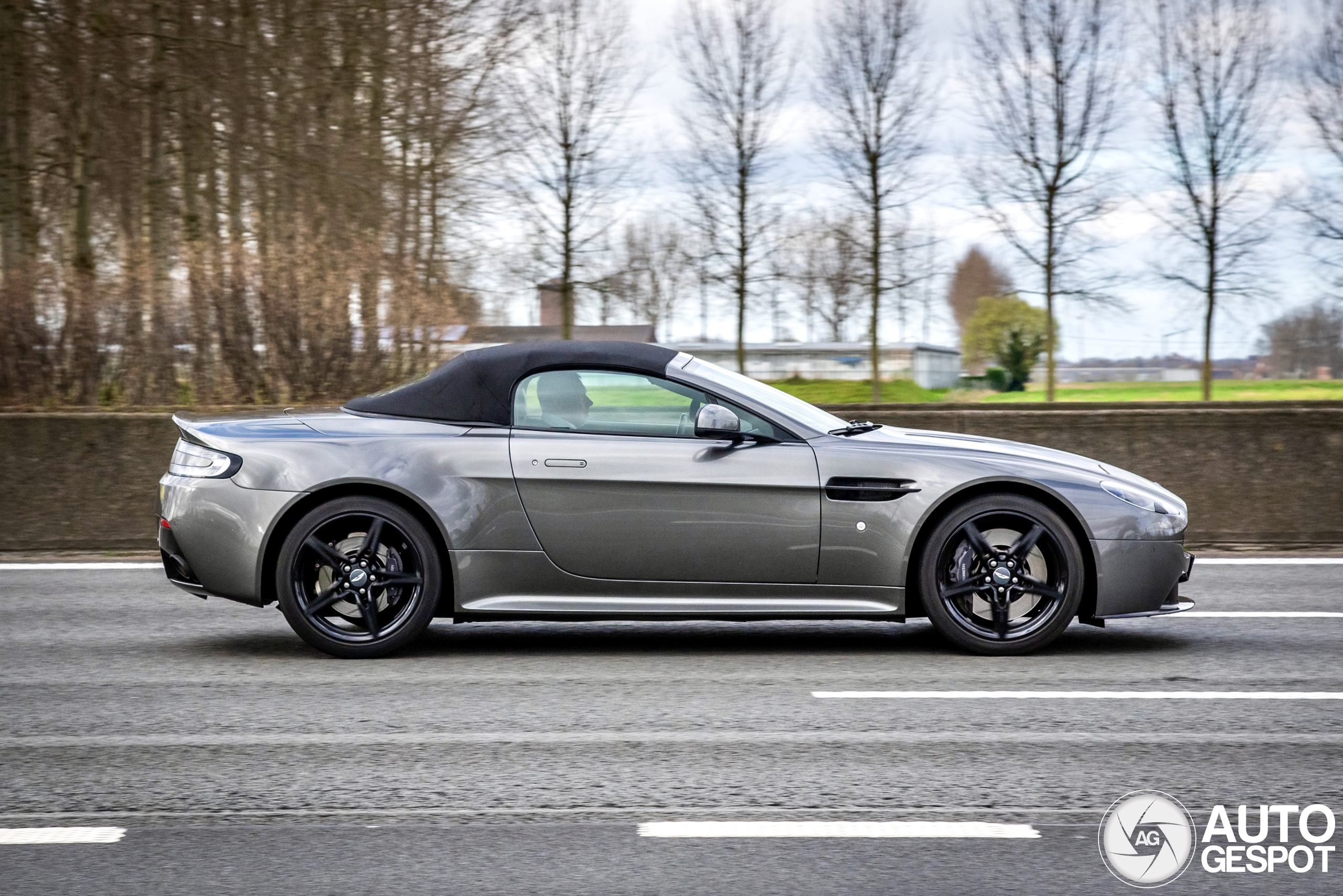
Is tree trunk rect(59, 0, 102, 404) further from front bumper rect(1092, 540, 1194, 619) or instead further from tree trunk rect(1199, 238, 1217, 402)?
tree trunk rect(1199, 238, 1217, 402)

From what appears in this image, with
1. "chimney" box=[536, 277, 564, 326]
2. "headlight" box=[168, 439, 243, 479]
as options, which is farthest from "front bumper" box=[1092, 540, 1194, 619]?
"chimney" box=[536, 277, 564, 326]

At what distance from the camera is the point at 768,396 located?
6516 millimetres

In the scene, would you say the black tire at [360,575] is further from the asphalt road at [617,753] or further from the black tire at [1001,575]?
the black tire at [1001,575]

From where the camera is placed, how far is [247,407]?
1262cm

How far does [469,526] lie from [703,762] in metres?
2.06

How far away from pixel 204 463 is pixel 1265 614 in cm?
553

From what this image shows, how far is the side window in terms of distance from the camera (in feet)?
20.5

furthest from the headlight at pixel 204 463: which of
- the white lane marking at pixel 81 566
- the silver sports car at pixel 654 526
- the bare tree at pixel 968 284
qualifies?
the bare tree at pixel 968 284

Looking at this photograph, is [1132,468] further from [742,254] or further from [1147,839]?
[742,254]

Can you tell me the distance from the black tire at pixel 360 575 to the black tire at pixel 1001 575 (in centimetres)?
225

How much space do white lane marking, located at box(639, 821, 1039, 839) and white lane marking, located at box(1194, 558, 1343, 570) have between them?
244 inches

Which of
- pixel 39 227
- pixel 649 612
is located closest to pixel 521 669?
pixel 649 612

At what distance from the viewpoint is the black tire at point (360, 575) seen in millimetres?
6156

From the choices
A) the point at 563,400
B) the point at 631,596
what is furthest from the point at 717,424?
the point at 631,596
